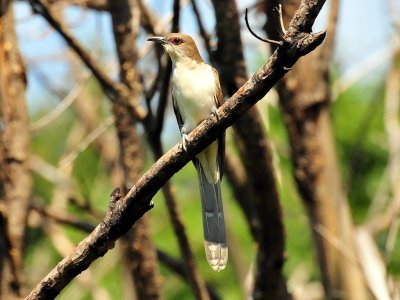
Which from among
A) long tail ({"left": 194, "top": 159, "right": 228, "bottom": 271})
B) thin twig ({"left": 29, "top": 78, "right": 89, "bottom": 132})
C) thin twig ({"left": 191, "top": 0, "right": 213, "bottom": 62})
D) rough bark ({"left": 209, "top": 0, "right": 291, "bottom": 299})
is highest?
thin twig ({"left": 29, "top": 78, "right": 89, "bottom": 132})

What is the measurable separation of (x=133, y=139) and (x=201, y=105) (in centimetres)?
114

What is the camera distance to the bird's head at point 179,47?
192 inches

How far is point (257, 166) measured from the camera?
515 cm

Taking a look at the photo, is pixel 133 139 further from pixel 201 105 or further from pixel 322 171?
pixel 322 171

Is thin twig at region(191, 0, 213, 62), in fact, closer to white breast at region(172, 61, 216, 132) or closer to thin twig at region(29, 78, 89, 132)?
white breast at region(172, 61, 216, 132)

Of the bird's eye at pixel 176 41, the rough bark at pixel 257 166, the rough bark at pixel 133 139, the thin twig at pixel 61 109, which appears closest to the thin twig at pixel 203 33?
the rough bark at pixel 257 166

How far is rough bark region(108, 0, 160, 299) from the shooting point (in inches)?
218

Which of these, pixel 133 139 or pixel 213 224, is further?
pixel 133 139

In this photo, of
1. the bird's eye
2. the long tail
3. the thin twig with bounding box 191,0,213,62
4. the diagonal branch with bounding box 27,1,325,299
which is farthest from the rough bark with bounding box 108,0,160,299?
the diagonal branch with bounding box 27,1,325,299

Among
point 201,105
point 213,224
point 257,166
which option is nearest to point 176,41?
point 201,105

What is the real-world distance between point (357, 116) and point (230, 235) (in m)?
3.26

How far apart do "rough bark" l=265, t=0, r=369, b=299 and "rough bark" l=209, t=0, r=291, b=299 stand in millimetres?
620

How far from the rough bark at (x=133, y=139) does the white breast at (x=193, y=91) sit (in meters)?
0.71

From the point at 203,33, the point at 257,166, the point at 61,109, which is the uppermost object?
the point at 61,109
